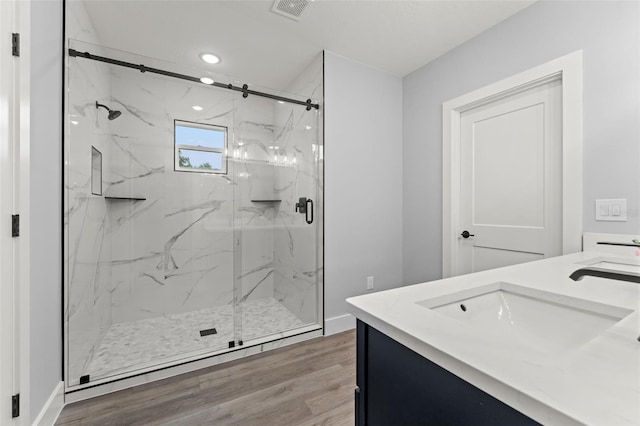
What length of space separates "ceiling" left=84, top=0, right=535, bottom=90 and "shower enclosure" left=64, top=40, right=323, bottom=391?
0.93 ft

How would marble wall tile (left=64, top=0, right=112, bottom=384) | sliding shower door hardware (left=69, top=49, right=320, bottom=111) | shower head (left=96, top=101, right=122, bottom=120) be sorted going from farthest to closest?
1. shower head (left=96, top=101, right=122, bottom=120)
2. sliding shower door hardware (left=69, top=49, right=320, bottom=111)
3. marble wall tile (left=64, top=0, right=112, bottom=384)

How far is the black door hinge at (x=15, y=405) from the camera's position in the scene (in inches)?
41.7

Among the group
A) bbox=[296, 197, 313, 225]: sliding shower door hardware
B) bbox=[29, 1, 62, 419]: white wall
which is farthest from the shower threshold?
bbox=[296, 197, 313, 225]: sliding shower door hardware

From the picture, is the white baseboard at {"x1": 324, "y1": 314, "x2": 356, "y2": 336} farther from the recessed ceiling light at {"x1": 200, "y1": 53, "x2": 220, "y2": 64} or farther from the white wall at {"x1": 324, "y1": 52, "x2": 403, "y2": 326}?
the recessed ceiling light at {"x1": 200, "y1": 53, "x2": 220, "y2": 64}

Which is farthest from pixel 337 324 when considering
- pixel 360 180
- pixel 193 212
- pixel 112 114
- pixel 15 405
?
pixel 112 114

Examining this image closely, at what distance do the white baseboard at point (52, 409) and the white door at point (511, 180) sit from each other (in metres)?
2.84

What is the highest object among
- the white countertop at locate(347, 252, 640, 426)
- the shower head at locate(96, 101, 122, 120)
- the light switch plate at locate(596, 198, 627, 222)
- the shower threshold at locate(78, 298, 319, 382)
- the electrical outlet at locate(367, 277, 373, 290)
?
the shower head at locate(96, 101, 122, 120)

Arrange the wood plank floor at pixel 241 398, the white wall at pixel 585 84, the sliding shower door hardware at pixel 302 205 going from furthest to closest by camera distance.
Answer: the sliding shower door hardware at pixel 302 205, the white wall at pixel 585 84, the wood plank floor at pixel 241 398

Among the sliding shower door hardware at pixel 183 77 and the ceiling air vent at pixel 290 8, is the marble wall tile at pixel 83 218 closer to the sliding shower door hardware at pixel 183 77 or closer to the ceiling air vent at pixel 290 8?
the sliding shower door hardware at pixel 183 77

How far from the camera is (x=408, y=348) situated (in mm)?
557

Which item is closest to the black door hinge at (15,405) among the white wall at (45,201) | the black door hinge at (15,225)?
the white wall at (45,201)

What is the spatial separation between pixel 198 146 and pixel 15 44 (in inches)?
63.7

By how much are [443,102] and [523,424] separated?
264 cm

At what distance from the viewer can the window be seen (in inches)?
104
